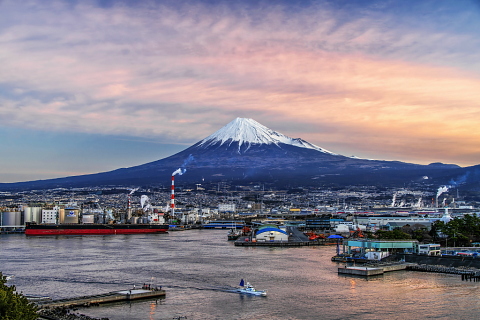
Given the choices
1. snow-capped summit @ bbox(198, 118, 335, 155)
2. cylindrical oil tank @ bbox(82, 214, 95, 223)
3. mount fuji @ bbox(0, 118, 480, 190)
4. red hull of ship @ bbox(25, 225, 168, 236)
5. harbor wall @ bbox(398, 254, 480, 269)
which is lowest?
red hull of ship @ bbox(25, 225, 168, 236)

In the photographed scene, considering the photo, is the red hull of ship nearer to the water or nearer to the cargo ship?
the cargo ship

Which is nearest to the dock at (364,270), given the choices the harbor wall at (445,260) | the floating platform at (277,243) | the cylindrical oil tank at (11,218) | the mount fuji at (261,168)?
the harbor wall at (445,260)

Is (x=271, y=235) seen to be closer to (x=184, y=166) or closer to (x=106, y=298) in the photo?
(x=106, y=298)

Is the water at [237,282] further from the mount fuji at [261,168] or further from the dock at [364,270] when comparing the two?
the mount fuji at [261,168]

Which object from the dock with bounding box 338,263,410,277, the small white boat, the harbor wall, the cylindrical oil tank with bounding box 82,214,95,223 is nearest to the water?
the small white boat

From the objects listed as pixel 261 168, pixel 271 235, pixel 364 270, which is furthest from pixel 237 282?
pixel 261 168

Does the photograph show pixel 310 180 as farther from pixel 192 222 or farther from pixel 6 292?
pixel 6 292
